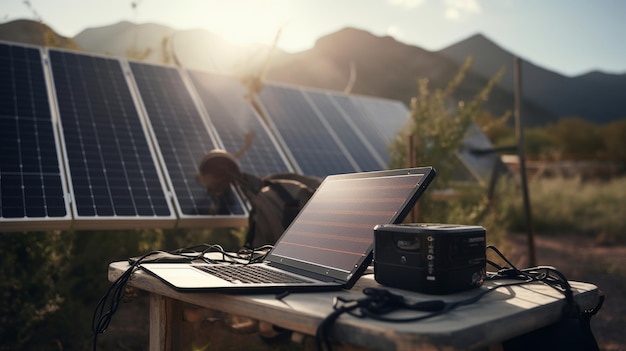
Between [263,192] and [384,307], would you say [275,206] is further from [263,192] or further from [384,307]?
[384,307]

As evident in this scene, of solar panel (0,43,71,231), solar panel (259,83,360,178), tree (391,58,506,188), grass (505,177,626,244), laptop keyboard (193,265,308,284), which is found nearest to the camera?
laptop keyboard (193,265,308,284)

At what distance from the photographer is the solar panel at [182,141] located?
4.32 meters

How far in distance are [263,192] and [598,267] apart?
6080mm

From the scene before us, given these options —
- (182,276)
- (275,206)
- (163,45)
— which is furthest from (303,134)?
(182,276)

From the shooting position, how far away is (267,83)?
7.31 m

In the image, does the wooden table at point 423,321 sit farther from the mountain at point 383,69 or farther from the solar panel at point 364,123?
the mountain at point 383,69

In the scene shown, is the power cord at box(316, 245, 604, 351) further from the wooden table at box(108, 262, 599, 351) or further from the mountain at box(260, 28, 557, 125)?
the mountain at box(260, 28, 557, 125)

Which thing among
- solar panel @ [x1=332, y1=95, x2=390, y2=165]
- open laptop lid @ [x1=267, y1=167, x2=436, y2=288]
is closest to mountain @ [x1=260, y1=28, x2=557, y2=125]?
solar panel @ [x1=332, y1=95, x2=390, y2=165]

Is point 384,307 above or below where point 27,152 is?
above

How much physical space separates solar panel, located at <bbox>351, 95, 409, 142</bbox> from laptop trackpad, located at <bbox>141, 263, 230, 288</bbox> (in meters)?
5.33

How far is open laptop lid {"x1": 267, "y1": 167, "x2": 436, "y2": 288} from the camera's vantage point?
1.82 m

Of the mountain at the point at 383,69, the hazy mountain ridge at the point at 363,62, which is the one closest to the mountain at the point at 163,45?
the hazy mountain ridge at the point at 363,62

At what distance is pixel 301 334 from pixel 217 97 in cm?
501

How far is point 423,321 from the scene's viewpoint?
4.21 feet
